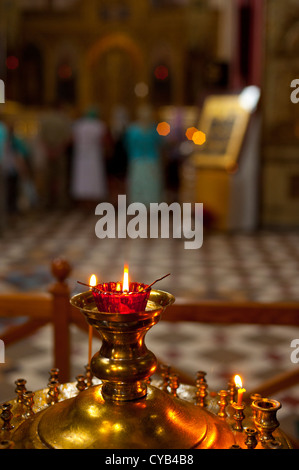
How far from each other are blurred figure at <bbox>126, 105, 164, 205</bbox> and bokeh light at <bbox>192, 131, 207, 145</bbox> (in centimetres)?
101

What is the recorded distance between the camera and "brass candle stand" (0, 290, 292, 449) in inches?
36.2

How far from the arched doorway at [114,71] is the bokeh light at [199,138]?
10757 millimetres

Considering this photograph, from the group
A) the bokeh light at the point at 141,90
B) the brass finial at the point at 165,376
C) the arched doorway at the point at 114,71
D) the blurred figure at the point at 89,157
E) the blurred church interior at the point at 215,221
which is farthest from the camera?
the bokeh light at the point at 141,90

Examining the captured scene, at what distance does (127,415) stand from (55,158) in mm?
12377

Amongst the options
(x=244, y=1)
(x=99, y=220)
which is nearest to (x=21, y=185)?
(x=99, y=220)

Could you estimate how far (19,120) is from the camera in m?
14.3

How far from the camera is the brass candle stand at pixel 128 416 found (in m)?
0.92

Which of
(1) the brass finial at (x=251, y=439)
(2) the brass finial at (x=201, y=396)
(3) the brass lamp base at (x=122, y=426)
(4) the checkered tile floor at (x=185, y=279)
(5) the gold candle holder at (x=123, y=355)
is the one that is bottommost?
(4) the checkered tile floor at (x=185, y=279)

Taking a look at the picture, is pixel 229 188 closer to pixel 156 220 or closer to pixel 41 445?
pixel 156 220

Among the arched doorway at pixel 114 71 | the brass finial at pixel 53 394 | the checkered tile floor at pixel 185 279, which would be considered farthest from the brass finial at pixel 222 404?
the arched doorway at pixel 114 71

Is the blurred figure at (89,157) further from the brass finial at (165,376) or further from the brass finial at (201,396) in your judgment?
the brass finial at (201,396)

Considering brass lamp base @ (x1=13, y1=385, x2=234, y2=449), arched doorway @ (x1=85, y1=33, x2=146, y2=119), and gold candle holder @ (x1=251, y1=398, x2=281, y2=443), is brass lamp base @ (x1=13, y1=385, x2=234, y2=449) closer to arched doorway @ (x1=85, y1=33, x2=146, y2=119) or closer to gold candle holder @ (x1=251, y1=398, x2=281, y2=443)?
gold candle holder @ (x1=251, y1=398, x2=281, y2=443)

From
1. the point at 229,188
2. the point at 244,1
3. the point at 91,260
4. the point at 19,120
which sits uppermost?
the point at 244,1

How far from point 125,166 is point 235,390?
484 inches
